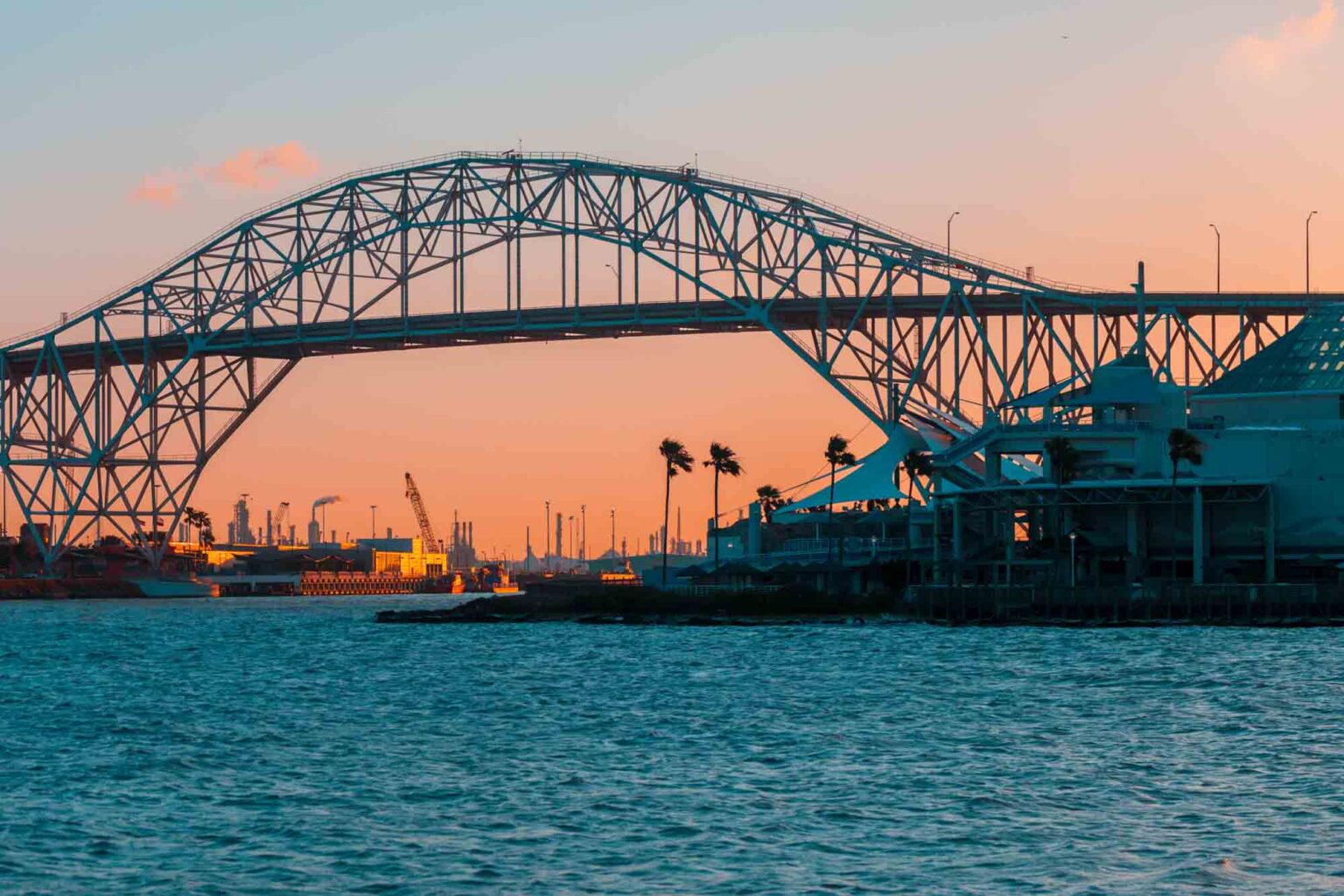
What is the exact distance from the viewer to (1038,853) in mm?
38000

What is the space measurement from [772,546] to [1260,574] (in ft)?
156

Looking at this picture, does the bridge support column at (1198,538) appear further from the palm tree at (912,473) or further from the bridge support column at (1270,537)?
the palm tree at (912,473)

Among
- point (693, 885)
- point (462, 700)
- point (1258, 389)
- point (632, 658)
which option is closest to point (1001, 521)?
point (1258, 389)

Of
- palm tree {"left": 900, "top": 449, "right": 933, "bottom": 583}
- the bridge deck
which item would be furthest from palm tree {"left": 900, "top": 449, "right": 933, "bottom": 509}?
the bridge deck

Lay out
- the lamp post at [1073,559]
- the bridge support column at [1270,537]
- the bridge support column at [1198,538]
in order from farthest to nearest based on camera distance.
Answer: the lamp post at [1073,559] → the bridge support column at [1198,538] → the bridge support column at [1270,537]

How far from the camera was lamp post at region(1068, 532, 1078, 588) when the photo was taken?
116 meters

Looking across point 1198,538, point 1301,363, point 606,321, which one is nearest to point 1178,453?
point 1198,538

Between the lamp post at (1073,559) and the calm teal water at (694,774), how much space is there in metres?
26.9

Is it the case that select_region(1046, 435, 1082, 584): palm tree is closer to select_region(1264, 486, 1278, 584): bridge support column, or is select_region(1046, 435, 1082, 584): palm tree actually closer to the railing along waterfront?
the railing along waterfront

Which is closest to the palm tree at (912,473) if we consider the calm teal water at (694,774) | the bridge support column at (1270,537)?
the bridge support column at (1270,537)

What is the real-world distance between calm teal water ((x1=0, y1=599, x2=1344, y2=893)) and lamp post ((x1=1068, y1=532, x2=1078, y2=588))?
26.9m

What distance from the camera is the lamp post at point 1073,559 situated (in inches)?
4564

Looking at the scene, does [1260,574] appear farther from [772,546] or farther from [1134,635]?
[772,546]

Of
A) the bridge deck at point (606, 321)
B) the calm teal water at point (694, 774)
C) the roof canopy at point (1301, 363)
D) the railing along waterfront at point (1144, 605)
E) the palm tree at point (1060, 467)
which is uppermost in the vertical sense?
the bridge deck at point (606, 321)
